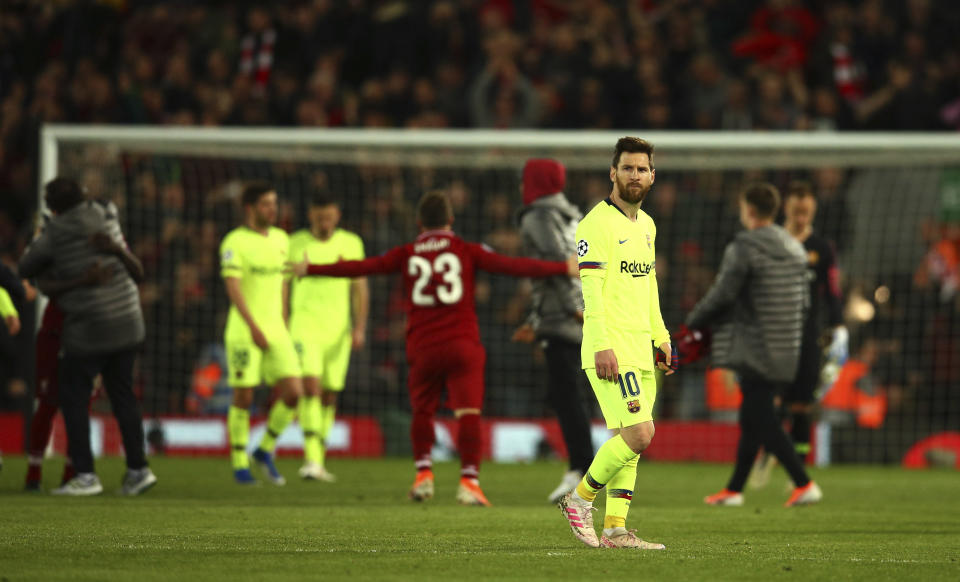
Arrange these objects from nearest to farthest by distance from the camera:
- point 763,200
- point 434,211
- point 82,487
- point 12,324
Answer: point 434,211, point 82,487, point 763,200, point 12,324

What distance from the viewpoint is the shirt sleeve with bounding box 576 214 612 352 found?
20.9 ft

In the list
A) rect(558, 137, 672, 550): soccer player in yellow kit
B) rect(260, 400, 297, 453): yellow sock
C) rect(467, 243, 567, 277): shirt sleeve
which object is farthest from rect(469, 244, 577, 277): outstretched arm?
rect(260, 400, 297, 453): yellow sock

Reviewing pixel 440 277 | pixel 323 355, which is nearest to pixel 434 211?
pixel 440 277

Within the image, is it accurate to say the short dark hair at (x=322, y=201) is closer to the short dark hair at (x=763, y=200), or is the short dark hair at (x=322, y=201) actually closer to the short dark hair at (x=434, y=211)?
the short dark hair at (x=434, y=211)

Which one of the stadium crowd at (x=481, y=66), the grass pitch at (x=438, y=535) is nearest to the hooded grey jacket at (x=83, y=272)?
the grass pitch at (x=438, y=535)

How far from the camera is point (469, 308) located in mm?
9117

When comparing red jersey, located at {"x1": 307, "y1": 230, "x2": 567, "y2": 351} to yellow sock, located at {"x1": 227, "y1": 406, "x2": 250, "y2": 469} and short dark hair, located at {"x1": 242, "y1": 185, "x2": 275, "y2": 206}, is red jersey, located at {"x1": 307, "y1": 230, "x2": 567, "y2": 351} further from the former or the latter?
yellow sock, located at {"x1": 227, "y1": 406, "x2": 250, "y2": 469}

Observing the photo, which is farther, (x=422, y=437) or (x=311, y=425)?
(x=311, y=425)

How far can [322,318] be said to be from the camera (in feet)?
38.3

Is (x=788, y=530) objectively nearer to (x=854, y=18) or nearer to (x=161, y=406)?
(x=161, y=406)

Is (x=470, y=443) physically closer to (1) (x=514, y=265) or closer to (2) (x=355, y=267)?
(1) (x=514, y=265)

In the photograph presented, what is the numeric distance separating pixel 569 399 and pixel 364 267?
165 centimetres

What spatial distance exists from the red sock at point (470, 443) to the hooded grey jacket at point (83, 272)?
2.32 meters

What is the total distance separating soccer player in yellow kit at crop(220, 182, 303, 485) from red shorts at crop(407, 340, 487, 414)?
178 centimetres
